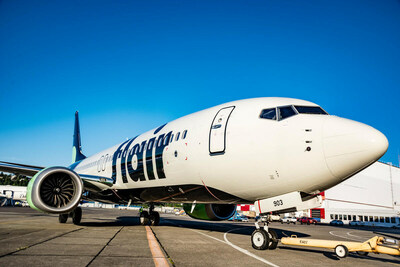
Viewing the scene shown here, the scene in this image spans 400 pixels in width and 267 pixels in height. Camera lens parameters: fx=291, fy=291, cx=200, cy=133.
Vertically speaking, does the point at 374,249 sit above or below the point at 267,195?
below

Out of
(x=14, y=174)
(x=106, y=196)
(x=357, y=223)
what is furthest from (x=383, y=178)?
(x=14, y=174)

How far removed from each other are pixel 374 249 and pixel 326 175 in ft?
6.13

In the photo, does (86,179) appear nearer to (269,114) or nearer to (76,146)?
(269,114)

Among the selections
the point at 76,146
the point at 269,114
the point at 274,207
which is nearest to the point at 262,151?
the point at 269,114

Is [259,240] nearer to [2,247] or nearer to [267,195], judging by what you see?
[267,195]

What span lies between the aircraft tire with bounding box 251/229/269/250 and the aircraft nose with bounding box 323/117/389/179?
2.36 meters

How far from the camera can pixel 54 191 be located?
10.3 m

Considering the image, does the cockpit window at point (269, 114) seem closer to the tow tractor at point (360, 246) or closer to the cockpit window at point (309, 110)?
the cockpit window at point (309, 110)

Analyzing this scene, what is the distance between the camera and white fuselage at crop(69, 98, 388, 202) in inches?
239

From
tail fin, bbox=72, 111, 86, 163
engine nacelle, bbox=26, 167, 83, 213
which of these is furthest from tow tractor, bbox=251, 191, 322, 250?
tail fin, bbox=72, 111, 86, 163

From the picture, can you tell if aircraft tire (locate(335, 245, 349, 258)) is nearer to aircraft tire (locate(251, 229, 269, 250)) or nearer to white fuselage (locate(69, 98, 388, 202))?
white fuselage (locate(69, 98, 388, 202))

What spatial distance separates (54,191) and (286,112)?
8342 millimetres

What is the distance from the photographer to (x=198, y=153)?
845cm

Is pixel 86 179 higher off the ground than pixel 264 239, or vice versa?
pixel 86 179
